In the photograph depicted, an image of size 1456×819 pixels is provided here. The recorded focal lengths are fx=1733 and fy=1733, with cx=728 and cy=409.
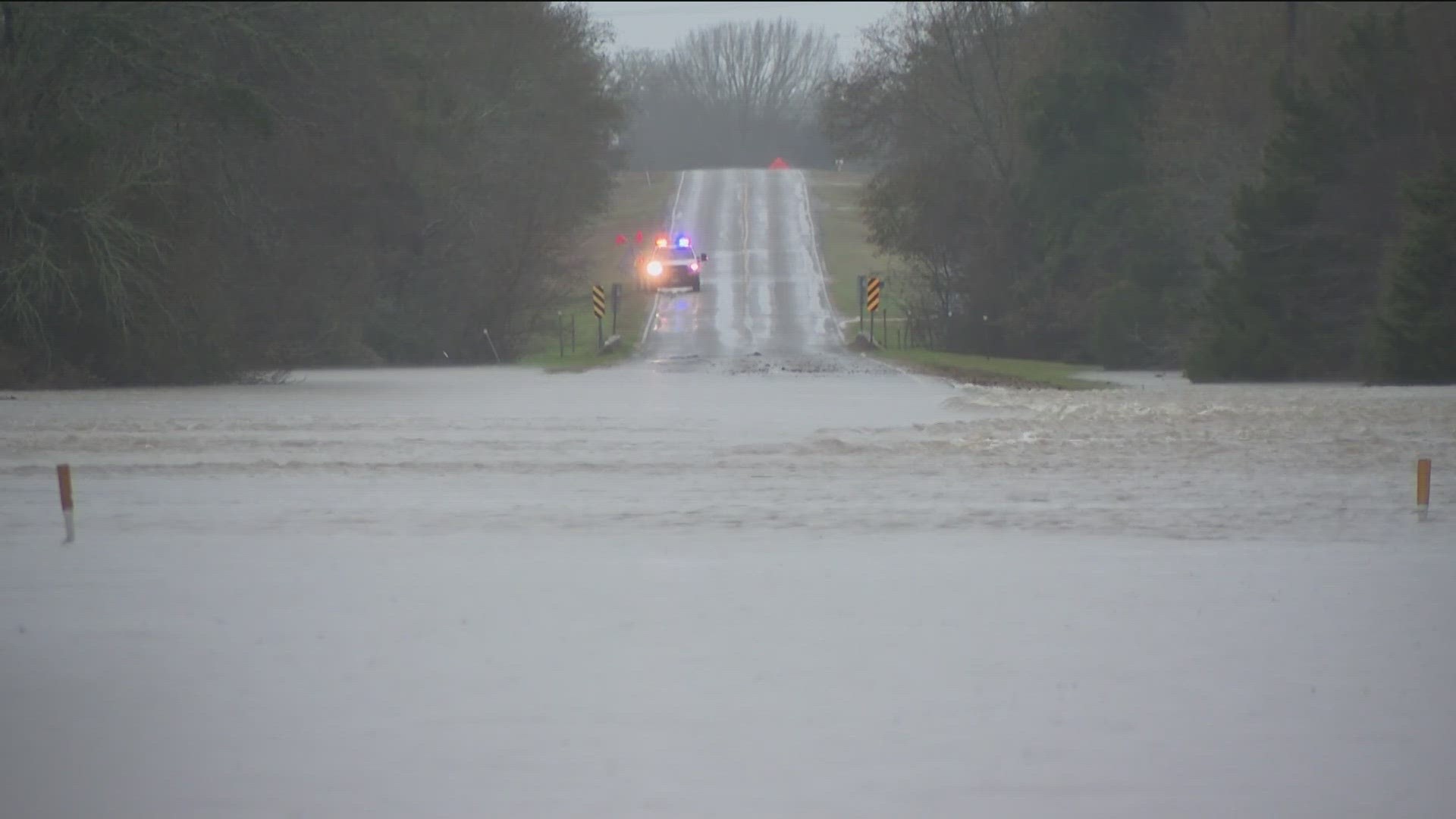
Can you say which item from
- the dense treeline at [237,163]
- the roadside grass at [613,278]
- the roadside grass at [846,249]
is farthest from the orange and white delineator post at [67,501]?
the roadside grass at [846,249]

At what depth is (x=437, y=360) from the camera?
57.2m

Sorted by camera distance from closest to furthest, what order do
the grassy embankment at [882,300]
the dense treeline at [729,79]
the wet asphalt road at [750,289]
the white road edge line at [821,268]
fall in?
the dense treeline at [729,79], the grassy embankment at [882,300], the white road edge line at [821,268], the wet asphalt road at [750,289]

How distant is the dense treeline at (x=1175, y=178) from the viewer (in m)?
34.8

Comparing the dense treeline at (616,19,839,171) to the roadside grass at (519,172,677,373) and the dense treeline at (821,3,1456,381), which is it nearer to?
the dense treeline at (821,3,1456,381)

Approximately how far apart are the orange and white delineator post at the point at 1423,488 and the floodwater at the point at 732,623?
159 millimetres

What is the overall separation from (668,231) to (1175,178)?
53716 millimetres

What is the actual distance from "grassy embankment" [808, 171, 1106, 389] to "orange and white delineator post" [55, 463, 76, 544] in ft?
85.7

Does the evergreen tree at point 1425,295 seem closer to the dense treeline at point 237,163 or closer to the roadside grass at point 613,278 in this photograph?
the dense treeline at point 237,163

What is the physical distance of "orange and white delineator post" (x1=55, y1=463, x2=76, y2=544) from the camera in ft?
46.0

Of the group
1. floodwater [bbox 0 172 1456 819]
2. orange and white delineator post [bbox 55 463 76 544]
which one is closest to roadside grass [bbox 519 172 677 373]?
floodwater [bbox 0 172 1456 819]

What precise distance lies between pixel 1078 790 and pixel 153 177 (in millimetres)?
27737

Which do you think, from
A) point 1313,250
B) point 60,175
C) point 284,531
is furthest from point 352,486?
point 1313,250

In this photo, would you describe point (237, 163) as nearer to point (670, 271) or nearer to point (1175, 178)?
point (1175, 178)

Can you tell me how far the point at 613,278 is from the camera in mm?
87812
